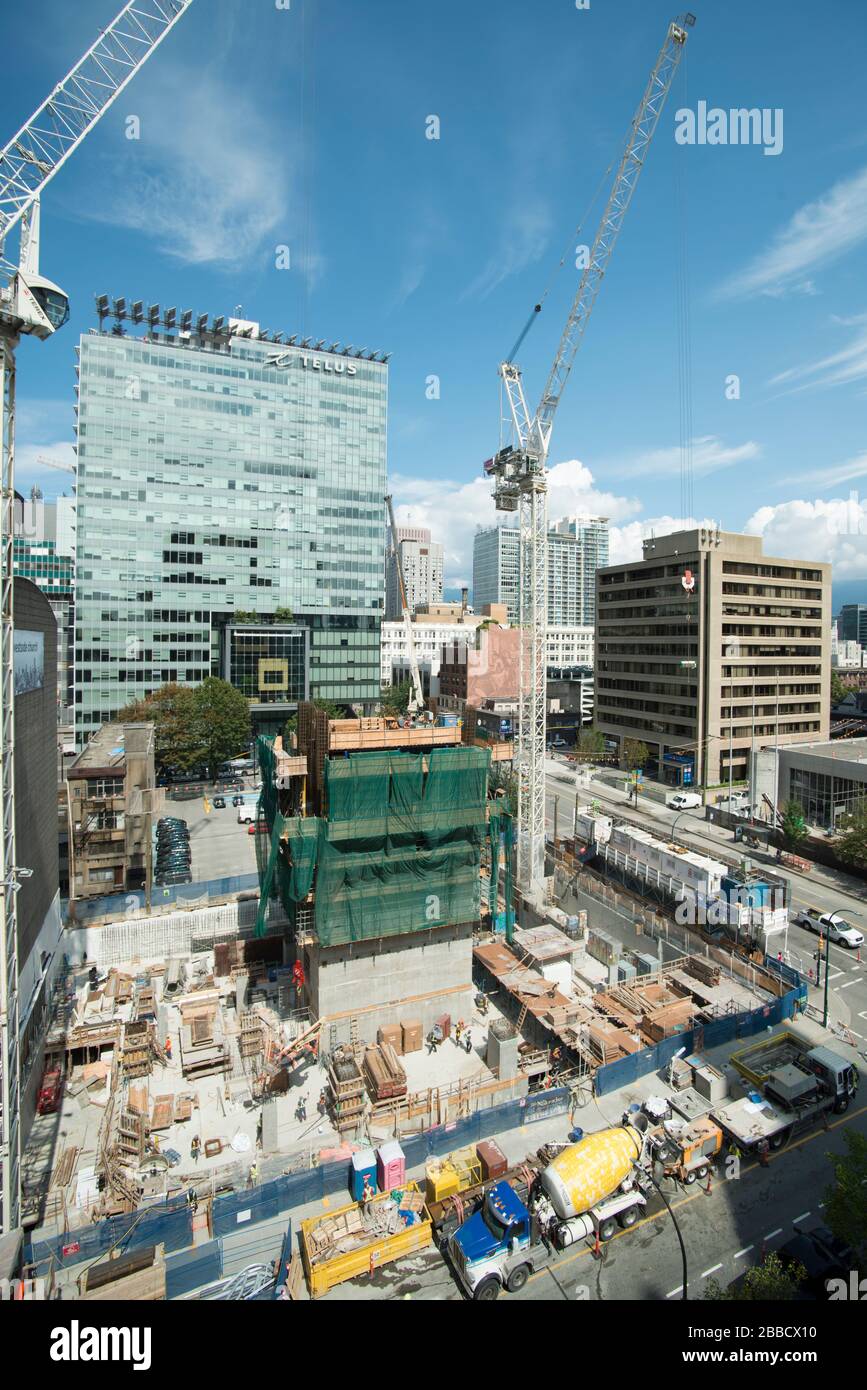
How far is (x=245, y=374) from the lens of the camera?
259 feet

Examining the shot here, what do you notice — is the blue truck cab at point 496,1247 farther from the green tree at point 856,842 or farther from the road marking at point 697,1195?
the green tree at point 856,842

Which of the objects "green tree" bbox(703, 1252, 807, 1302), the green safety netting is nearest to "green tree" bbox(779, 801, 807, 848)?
the green safety netting

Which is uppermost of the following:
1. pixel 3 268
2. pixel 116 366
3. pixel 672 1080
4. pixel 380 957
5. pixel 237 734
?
pixel 116 366

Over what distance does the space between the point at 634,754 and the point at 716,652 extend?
11.9 meters

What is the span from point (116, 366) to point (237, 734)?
42883mm

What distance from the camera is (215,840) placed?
47844mm

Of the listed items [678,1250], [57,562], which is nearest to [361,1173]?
[678,1250]

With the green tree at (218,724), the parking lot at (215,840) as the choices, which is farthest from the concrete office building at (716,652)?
the parking lot at (215,840)

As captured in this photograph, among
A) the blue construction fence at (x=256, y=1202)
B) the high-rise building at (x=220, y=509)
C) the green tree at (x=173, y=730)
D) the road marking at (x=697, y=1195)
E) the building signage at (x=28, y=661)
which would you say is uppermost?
the high-rise building at (x=220, y=509)

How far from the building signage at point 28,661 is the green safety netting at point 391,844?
987cm

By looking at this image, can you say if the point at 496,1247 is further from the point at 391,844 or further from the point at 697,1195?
the point at 391,844

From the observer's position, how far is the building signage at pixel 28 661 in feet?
72.1
